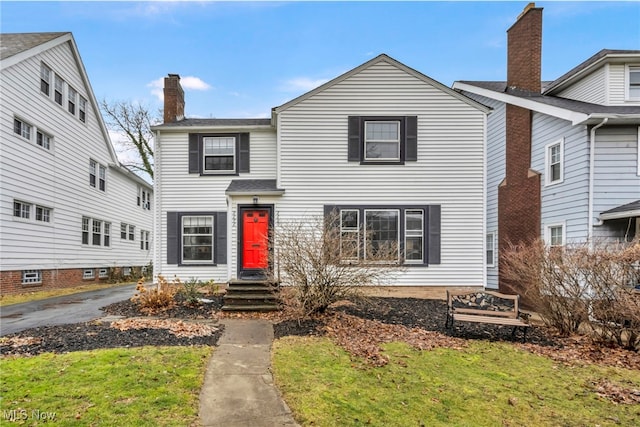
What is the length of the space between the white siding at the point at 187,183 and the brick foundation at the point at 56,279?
5.30 metres

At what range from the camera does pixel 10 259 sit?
12156mm

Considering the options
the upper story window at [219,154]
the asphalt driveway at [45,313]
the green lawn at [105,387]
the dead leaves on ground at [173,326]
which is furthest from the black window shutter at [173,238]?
the green lawn at [105,387]

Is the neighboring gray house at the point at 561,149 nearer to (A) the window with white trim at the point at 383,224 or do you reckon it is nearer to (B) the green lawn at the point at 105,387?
(A) the window with white trim at the point at 383,224

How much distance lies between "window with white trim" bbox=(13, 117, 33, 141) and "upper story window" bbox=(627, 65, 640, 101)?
21094mm

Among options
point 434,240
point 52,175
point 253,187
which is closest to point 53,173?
point 52,175

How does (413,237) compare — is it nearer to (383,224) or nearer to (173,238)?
(383,224)

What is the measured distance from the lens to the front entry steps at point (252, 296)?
862cm

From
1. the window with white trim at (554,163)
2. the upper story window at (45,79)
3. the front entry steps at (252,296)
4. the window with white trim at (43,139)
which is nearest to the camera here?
the front entry steps at (252,296)

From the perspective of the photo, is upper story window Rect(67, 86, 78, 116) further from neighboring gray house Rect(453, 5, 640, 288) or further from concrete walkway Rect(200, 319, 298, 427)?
neighboring gray house Rect(453, 5, 640, 288)

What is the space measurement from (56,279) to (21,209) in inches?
136

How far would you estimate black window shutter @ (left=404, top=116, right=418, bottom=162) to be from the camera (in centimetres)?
1137

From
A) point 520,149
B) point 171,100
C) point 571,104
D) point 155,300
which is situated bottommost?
point 155,300

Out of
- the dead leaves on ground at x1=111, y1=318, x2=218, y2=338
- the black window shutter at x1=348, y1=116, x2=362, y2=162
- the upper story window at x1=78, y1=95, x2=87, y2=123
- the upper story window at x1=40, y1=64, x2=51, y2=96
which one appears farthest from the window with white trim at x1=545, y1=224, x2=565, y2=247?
the upper story window at x1=78, y1=95, x2=87, y2=123

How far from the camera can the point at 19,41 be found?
45.1 ft
